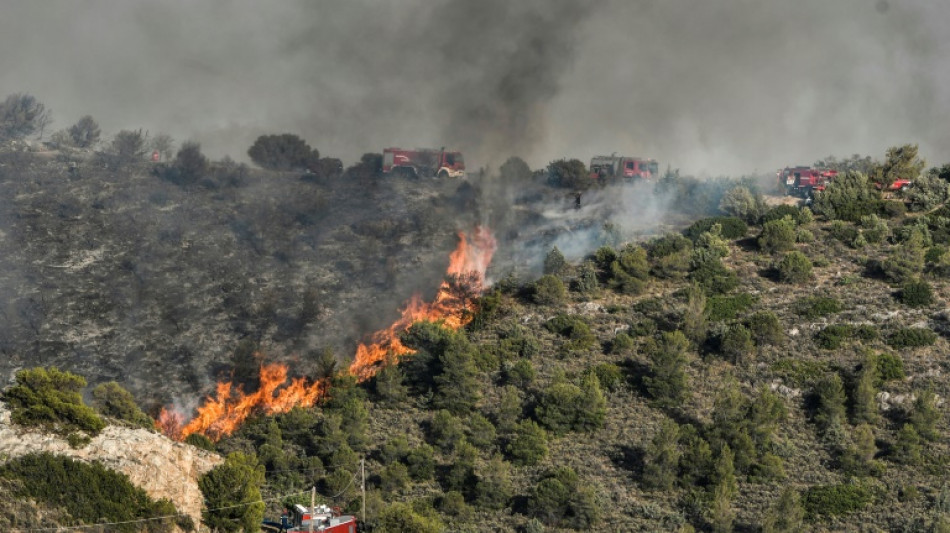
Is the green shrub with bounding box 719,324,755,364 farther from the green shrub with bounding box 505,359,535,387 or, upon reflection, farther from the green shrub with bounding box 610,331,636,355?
the green shrub with bounding box 505,359,535,387

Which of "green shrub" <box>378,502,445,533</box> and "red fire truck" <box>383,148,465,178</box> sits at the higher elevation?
"red fire truck" <box>383,148,465,178</box>

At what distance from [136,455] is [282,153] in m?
64.8

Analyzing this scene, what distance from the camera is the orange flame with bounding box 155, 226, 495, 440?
58.2 metres

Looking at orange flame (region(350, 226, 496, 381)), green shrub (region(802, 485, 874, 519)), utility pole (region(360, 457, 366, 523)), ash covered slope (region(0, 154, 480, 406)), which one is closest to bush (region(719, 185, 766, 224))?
orange flame (region(350, 226, 496, 381))

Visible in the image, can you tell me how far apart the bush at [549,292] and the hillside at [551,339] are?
0.14 metres

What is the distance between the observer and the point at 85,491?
42.0 metres

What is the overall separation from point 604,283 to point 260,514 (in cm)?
3171

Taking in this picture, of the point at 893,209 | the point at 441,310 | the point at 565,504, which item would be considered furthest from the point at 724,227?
the point at 565,504

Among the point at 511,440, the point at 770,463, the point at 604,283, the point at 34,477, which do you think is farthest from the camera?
the point at 604,283

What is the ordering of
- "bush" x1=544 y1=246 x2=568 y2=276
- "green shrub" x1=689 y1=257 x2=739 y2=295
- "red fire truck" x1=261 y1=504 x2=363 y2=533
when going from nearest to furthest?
"red fire truck" x1=261 y1=504 x2=363 y2=533 → "green shrub" x1=689 y1=257 x2=739 y2=295 → "bush" x1=544 y1=246 x2=568 y2=276

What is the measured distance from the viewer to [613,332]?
6500cm

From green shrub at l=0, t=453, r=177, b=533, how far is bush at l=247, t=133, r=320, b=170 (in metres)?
63.2

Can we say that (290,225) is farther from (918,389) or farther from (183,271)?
(918,389)

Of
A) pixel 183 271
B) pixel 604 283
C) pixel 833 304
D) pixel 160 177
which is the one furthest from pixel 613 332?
pixel 160 177
